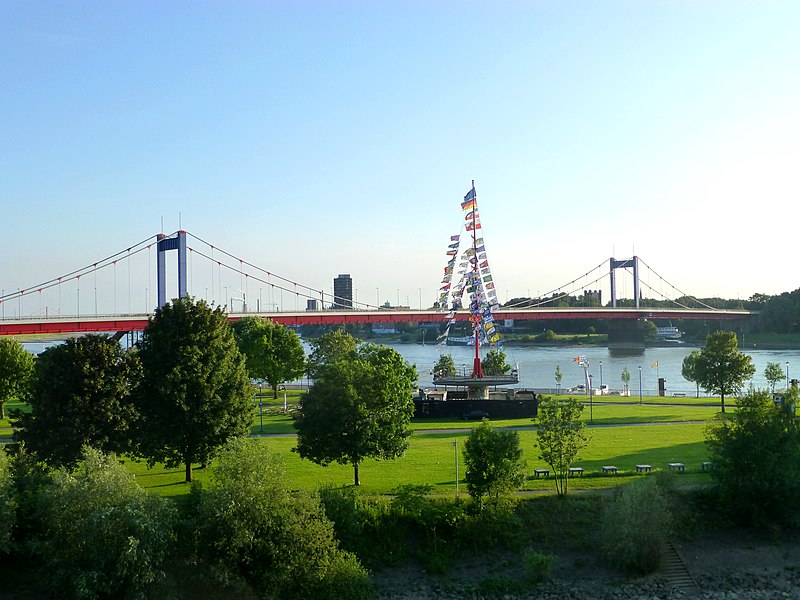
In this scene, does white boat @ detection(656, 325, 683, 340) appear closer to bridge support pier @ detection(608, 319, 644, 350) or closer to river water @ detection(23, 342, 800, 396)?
river water @ detection(23, 342, 800, 396)

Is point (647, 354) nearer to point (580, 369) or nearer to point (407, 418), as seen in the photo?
point (580, 369)

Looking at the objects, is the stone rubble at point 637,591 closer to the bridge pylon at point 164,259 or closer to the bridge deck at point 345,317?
the bridge deck at point 345,317

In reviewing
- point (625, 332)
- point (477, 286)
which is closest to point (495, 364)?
point (477, 286)

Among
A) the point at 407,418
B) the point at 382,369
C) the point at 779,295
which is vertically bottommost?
the point at 407,418

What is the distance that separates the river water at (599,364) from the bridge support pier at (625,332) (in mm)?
2195

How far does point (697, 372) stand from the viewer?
130ft

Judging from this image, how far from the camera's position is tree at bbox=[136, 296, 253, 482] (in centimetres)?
2359

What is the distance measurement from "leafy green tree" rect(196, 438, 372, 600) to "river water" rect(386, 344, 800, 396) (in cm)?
3187

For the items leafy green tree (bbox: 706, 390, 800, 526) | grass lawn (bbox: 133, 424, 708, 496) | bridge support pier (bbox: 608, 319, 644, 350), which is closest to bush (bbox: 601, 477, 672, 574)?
grass lawn (bbox: 133, 424, 708, 496)

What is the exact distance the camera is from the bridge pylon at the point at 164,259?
67750 mm

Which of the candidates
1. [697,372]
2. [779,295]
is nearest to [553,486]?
[697,372]


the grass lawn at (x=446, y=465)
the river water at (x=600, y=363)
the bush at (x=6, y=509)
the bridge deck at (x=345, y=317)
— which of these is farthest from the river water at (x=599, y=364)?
the bush at (x=6, y=509)

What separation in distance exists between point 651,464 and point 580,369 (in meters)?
42.9

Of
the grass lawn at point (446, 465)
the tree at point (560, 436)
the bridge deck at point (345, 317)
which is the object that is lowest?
the grass lawn at point (446, 465)
